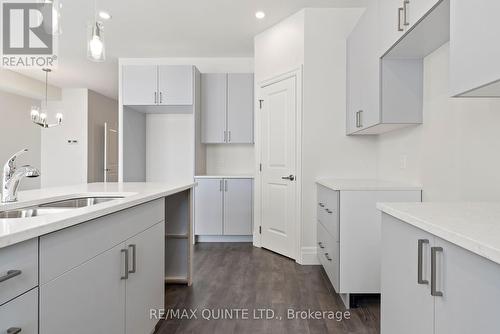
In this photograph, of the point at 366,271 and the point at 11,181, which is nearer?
the point at 11,181

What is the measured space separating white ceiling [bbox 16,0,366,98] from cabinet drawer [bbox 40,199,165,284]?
2.68 metres

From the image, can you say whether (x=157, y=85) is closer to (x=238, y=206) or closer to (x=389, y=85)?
(x=238, y=206)

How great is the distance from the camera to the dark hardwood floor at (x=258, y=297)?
1.99 metres

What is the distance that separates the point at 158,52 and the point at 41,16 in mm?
2861

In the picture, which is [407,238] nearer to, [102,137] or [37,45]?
[37,45]

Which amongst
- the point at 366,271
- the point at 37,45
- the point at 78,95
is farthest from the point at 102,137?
the point at 366,271

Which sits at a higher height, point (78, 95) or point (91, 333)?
point (78, 95)

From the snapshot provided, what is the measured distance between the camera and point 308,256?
325 cm

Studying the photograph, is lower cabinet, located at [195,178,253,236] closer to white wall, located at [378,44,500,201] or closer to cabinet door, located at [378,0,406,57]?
white wall, located at [378,44,500,201]

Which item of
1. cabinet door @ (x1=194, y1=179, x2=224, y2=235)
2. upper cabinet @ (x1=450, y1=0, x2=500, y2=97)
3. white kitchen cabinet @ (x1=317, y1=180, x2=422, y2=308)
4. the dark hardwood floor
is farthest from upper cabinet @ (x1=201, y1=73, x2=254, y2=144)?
upper cabinet @ (x1=450, y1=0, x2=500, y2=97)

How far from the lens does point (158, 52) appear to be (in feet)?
15.3

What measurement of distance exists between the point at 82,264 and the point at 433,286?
117 cm

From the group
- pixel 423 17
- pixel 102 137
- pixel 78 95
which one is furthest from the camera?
pixel 102 137

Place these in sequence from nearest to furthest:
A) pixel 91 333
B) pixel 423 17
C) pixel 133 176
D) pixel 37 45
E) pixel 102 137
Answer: pixel 91 333
pixel 423 17
pixel 37 45
pixel 133 176
pixel 102 137
